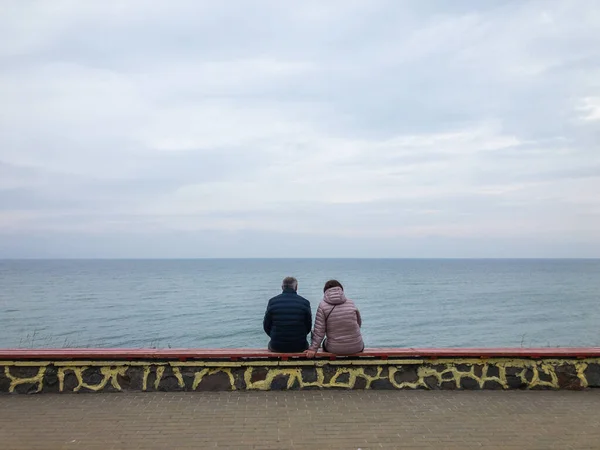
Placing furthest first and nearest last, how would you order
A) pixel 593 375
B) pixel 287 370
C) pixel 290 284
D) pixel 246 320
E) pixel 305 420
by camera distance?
pixel 246 320, pixel 290 284, pixel 593 375, pixel 287 370, pixel 305 420

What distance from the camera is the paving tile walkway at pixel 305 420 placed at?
203 inches

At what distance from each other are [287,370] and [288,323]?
2.14 feet

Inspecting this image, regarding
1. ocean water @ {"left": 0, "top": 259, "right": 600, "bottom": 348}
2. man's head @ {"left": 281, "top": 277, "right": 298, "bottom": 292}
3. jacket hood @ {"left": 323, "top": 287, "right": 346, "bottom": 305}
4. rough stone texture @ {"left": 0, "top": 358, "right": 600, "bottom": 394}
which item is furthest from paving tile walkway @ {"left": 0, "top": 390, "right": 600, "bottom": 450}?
ocean water @ {"left": 0, "top": 259, "right": 600, "bottom": 348}

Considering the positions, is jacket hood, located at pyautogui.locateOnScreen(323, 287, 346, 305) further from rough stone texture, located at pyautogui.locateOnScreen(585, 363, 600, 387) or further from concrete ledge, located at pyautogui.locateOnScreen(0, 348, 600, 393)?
rough stone texture, located at pyautogui.locateOnScreen(585, 363, 600, 387)

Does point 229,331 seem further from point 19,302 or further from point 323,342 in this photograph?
point 19,302

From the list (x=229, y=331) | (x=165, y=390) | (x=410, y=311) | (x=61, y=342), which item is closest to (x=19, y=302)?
(x=61, y=342)

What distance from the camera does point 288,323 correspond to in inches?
287

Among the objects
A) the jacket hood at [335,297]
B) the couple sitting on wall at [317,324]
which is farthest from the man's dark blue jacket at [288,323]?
the jacket hood at [335,297]

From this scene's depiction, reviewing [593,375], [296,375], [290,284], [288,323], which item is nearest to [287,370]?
[296,375]

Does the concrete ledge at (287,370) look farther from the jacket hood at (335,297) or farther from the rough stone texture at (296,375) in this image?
the jacket hood at (335,297)

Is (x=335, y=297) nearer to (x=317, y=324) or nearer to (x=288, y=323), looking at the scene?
(x=317, y=324)

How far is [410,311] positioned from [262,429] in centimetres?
4506

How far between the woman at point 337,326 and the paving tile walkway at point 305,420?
62 cm

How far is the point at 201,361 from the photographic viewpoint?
6.99m
